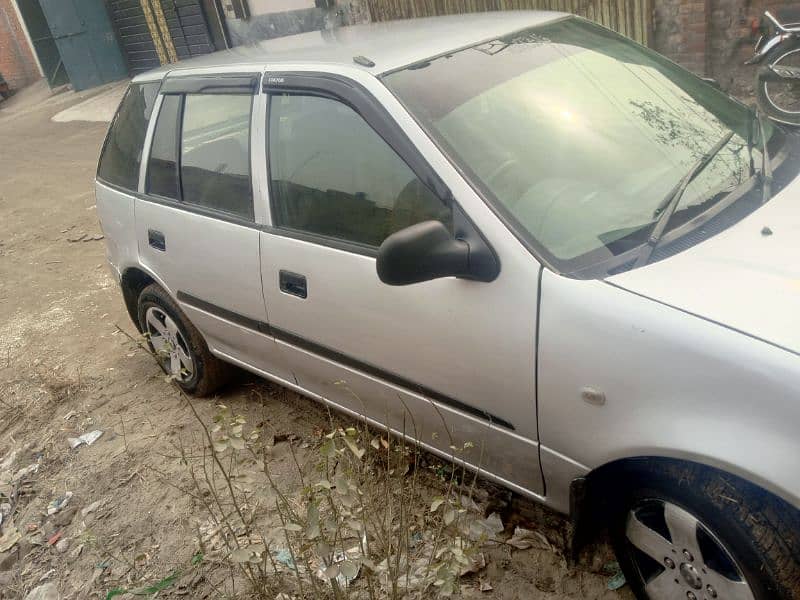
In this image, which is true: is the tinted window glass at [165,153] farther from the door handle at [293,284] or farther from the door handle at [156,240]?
the door handle at [293,284]

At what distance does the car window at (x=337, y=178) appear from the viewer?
2432 millimetres

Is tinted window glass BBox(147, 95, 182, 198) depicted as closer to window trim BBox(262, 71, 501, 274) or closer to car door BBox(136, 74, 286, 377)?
car door BBox(136, 74, 286, 377)

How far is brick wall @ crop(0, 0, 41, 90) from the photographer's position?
17891mm

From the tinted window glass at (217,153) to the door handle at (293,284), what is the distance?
33 cm

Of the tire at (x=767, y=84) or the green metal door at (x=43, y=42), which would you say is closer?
the tire at (x=767, y=84)

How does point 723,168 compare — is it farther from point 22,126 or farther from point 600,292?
point 22,126

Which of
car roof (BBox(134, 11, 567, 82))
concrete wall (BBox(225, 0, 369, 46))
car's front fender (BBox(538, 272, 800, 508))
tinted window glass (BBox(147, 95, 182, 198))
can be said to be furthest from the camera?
concrete wall (BBox(225, 0, 369, 46))

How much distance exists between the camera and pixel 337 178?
267 centimetres

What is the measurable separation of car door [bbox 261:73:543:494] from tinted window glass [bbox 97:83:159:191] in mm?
1123

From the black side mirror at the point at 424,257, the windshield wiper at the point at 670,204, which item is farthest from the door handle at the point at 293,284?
the windshield wiper at the point at 670,204

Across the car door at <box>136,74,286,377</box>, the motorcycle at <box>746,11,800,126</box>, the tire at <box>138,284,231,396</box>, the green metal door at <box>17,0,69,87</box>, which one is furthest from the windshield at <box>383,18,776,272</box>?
the green metal door at <box>17,0,69,87</box>

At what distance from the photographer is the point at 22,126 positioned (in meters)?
15.1

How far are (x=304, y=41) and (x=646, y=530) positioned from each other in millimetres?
2590

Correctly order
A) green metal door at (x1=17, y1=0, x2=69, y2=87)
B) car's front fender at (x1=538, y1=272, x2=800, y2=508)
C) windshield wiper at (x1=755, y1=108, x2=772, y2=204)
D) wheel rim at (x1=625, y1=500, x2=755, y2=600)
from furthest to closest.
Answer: green metal door at (x1=17, y1=0, x2=69, y2=87) < windshield wiper at (x1=755, y1=108, x2=772, y2=204) < wheel rim at (x1=625, y1=500, x2=755, y2=600) < car's front fender at (x1=538, y1=272, x2=800, y2=508)
